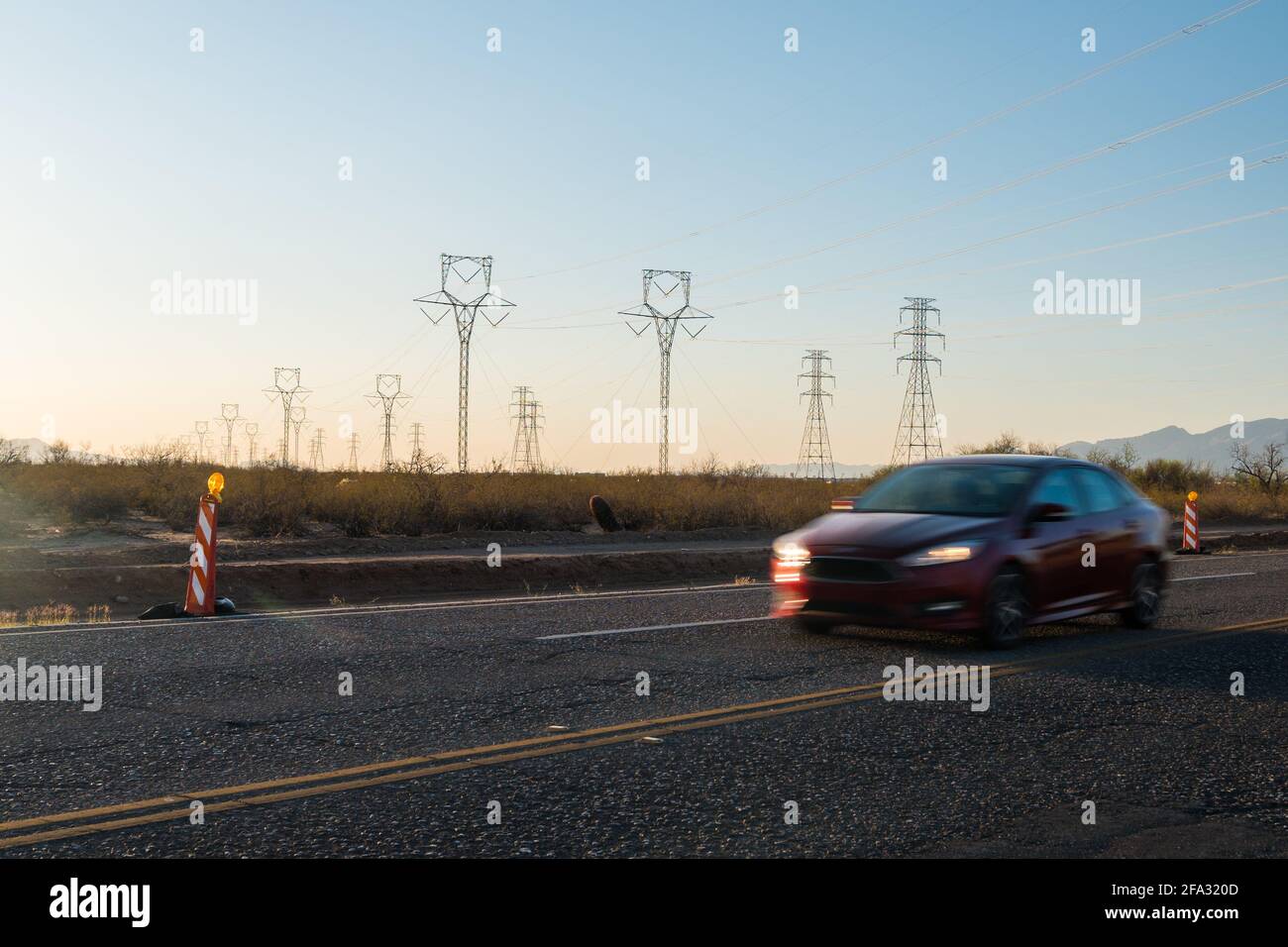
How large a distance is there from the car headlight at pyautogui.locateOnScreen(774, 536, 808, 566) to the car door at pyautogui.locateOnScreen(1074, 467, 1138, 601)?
2855mm

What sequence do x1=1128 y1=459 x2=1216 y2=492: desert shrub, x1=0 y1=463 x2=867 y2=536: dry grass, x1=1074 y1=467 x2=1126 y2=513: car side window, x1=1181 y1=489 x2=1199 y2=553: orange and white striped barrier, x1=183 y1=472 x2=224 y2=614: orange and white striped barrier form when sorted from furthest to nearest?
1. x1=1128 y1=459 x2=1216 y2=492: desert shrub
2. x1=0 y1=463 x2=867 y2=536: dry grass
3. x1=1181 y1=489 x2=1199 y2=553: orange and white striped barrier
4. x1=183 y1=472 x2=224 y2=614: orange and white striped barrier
5. x1=1074 y1=467 x2=1126 y2=513: car side window

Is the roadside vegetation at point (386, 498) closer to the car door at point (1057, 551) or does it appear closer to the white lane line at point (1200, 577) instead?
the white lane line at point (1200, 577)

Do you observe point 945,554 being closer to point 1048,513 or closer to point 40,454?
Answer: point 1048,513

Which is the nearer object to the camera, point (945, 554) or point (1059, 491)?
point (945, 554)

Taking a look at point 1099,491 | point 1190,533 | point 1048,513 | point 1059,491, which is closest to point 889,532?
point 1048,513

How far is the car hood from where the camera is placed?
389 inches

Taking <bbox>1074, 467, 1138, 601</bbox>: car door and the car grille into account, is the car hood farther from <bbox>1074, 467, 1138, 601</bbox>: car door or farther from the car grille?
<bbox>1074, 467, 1138, 601</bbox>: car door

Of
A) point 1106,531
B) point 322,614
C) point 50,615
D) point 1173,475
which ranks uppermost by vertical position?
point 1173,475

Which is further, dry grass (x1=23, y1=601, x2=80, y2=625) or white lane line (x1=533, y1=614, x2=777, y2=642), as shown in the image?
dry grass (x1=23, y1=601, x2=80, y2=625)

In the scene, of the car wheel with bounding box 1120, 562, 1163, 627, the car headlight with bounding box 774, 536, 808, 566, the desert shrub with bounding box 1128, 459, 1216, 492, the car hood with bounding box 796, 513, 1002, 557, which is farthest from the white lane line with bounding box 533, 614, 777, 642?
the desert shrub with bounding box 1128, 459, 1216, 492

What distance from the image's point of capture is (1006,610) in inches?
402

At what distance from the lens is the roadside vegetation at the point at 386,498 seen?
28219 millimetres

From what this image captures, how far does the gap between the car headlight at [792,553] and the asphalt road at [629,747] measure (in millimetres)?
688

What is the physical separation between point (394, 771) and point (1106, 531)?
311 inches
